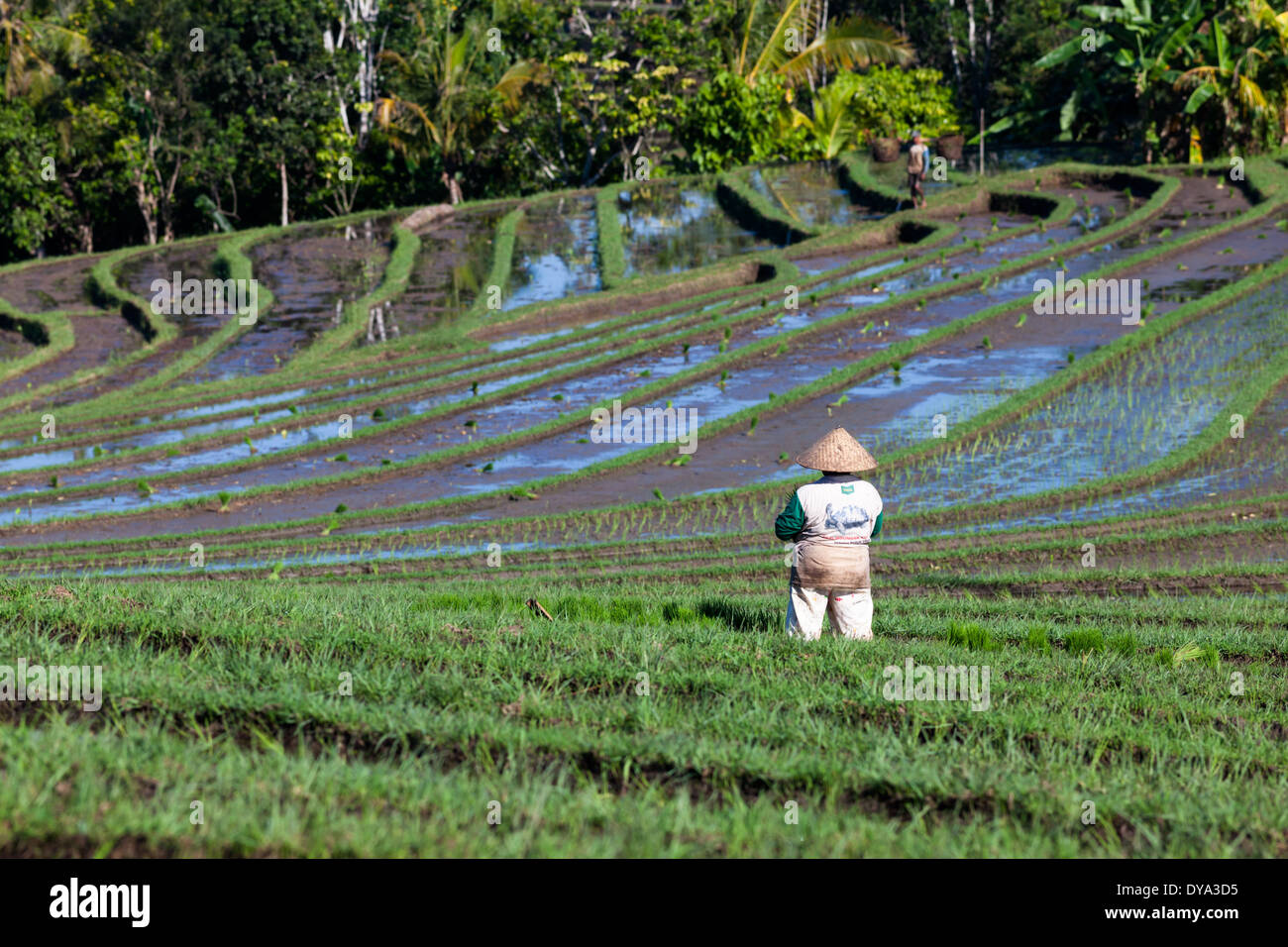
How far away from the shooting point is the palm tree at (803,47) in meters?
36.8

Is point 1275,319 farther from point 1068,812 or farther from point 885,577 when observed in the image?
point 1068,812

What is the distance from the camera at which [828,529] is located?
6980 millimetres

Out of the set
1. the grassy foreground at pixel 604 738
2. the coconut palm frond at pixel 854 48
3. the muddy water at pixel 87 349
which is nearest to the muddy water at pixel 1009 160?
the coconut palm frond at pixel 854 48

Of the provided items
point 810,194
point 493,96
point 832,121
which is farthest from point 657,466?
point 832,121

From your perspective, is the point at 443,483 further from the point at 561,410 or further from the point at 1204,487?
the point at 1204,487

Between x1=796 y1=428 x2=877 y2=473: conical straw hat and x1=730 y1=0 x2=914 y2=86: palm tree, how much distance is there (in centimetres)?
3206

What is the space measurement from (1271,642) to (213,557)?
29.1ft

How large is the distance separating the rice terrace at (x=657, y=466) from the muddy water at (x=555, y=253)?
0.24 meters

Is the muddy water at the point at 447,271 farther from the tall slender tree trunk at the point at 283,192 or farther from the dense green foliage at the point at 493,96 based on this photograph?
the tall slender tree trunk at the point at 283,192

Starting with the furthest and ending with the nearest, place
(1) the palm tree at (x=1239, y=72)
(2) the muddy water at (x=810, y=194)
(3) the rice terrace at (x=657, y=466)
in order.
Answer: (2) the muddy water at (x=810, y=194), (1) the palm tree at (x=1239, y=72), (3) the rice terrace at (x=657, y=466)

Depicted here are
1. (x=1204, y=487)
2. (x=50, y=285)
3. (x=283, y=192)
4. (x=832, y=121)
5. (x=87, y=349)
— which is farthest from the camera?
(x=832, y=121)

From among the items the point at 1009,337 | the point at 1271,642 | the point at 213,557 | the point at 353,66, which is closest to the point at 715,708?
the point at 1271,642

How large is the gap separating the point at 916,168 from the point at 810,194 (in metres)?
5.13

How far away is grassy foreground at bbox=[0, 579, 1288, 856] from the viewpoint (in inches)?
146
